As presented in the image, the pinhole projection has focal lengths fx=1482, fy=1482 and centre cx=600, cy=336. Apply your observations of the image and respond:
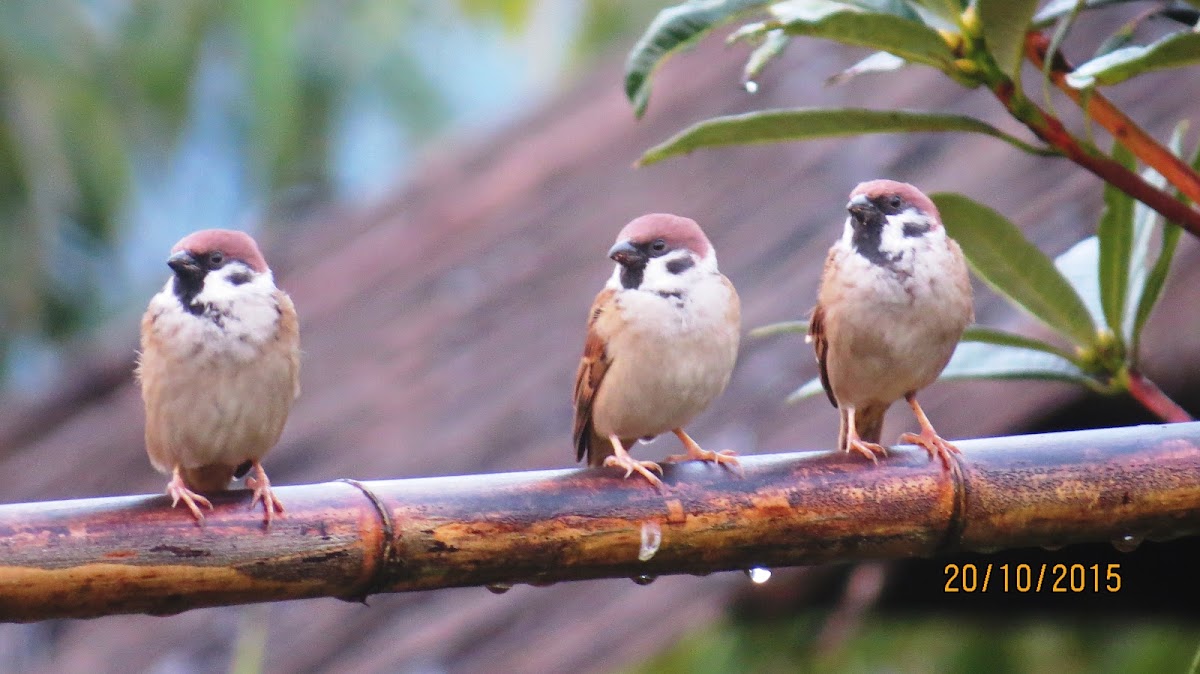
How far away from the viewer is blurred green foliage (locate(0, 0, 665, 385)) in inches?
262

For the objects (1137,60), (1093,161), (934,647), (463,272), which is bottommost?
(934,647)

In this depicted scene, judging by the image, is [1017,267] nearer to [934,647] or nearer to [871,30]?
[871,30]

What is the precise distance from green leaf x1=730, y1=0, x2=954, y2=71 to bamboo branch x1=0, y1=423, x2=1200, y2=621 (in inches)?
21.0

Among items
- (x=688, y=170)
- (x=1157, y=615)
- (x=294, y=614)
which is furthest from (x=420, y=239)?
(x=1157, y=615)

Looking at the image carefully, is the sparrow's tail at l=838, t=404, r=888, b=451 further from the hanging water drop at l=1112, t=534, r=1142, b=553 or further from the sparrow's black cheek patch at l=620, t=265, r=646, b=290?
A: the hanging water drop at l=1112, t=534, r=1142, b=553

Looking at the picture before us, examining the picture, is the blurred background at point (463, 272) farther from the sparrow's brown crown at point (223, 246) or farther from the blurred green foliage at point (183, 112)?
the sparrow's brown crown at point (223, 246)

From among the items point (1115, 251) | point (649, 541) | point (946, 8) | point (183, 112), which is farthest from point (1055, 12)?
point (183, 112)

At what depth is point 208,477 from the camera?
2.58m

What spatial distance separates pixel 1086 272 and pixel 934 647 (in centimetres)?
148

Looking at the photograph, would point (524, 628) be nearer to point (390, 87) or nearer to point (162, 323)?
point (162, 323)

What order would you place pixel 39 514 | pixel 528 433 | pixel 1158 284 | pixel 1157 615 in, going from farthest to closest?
pixel 528 433, pixel 1157 615, pixel 1158 284, pixel 39 514

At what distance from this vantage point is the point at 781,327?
7.69 feet

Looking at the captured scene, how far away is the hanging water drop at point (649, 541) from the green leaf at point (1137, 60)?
78 cm

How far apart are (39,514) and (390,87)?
663 cm
